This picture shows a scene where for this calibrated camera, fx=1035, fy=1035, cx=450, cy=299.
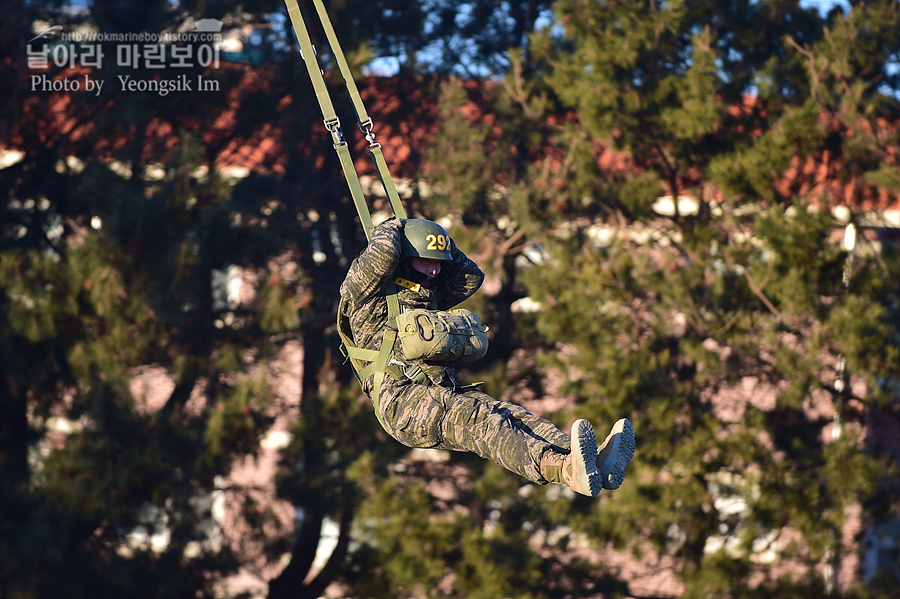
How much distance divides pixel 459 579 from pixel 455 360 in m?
6.30

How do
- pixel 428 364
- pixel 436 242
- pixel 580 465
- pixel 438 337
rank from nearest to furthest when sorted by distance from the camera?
pixel 580 465 < pixel 438 337 < pixel 436 242 < pixel 428 364

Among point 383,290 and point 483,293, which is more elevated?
point 483,293

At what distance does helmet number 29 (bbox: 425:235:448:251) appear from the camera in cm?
508

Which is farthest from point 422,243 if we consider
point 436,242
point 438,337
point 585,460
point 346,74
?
point 585,460

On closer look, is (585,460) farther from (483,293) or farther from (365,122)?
(483,293)

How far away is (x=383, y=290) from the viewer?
526cm

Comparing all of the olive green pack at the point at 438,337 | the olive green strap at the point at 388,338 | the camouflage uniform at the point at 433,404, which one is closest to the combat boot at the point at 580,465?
the camouflage uniform at the point at 433,404

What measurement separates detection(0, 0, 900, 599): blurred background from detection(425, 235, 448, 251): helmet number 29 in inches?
222

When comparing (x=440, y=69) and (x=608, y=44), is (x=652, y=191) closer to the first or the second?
(x=608, y=44)

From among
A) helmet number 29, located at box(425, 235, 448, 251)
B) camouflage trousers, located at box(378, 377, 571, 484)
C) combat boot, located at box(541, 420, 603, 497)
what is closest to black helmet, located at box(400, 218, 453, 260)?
helmet number 29, located at box(425, 235, 448, 251)

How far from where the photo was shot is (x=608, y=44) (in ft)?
35.8

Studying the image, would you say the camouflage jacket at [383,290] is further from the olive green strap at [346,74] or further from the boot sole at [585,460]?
the boot sole at [585,460]

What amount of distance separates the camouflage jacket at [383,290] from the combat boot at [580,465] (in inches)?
35.3

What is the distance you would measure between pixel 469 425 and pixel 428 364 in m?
0.39
